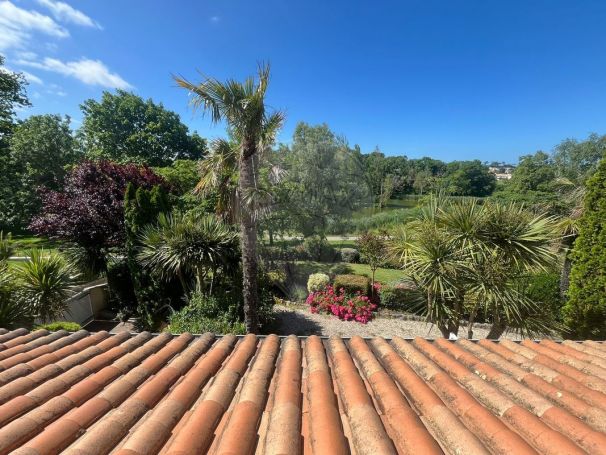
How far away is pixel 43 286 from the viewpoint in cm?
778

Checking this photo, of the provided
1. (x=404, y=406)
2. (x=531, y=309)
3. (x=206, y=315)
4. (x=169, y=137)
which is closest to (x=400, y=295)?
(x=531, y=309)

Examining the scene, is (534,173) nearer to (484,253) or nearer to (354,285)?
(354,285)

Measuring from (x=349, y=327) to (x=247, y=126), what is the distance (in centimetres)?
783

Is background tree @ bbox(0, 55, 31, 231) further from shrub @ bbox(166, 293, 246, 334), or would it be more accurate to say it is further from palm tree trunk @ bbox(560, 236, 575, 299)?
palm tree trunk @ bbox(560, 236, 575, 299)

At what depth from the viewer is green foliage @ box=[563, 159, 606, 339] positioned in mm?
6734

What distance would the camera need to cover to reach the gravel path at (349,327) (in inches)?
386

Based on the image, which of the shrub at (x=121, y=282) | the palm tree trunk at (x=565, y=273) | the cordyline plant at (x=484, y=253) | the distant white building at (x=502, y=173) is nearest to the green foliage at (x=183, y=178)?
the shrub at (x=121, y=282)

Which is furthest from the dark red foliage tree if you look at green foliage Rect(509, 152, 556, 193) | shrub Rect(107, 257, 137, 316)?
green foliage Rect(509, 152, 556, 193)

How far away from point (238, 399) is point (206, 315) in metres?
6.52

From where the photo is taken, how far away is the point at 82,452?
155 centimetres

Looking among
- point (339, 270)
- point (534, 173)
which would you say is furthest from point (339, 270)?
point (534, 173)

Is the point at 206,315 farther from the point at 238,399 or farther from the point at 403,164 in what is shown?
the point at 403,164

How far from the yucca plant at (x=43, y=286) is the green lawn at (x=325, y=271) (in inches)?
371

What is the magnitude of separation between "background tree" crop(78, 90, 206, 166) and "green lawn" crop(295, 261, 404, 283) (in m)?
24.7
